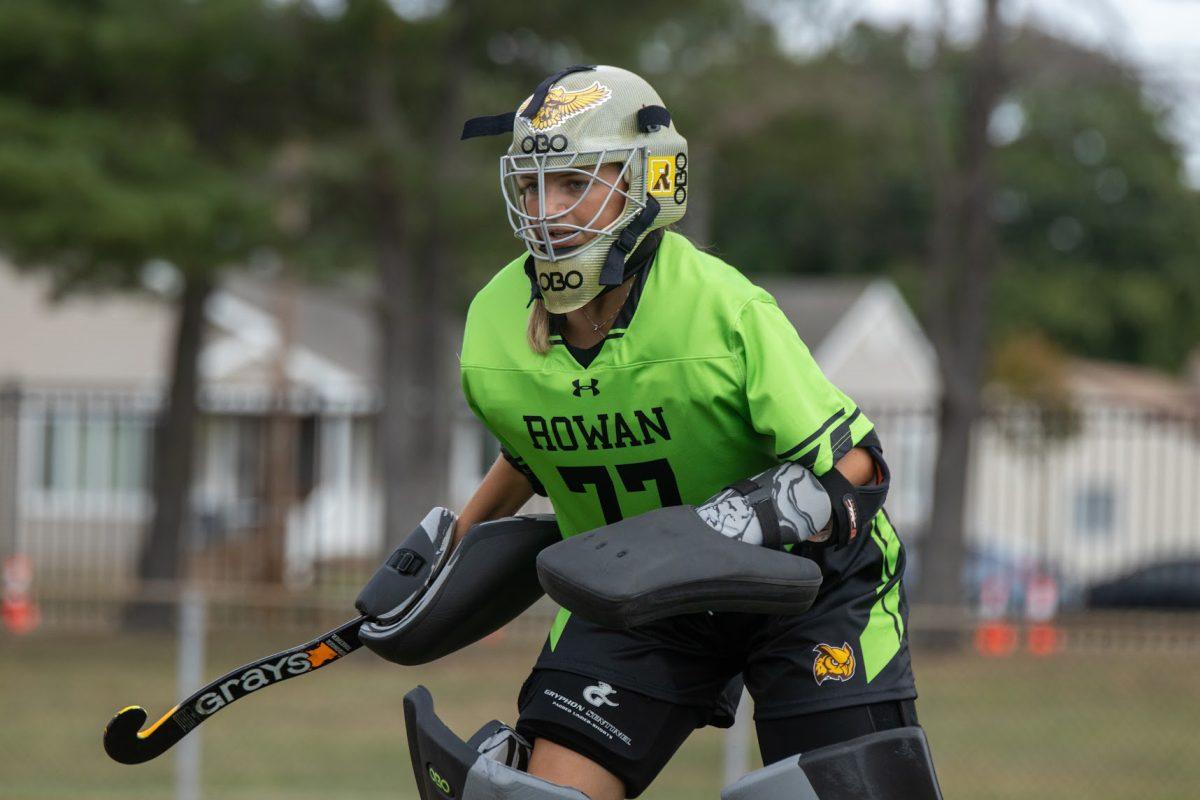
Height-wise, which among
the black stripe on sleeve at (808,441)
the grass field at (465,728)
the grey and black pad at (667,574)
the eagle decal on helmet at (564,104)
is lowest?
the grass field at (465,728)

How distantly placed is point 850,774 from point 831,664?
0.23 metres

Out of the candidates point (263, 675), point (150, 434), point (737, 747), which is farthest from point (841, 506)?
point (150, 434)

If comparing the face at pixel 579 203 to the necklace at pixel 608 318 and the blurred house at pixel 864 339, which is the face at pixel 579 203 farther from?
the blurred house at pixel 864 339

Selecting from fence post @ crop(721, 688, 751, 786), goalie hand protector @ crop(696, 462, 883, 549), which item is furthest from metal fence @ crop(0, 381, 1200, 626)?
goalie hand protector @ crop(696, 462, 883, 549)

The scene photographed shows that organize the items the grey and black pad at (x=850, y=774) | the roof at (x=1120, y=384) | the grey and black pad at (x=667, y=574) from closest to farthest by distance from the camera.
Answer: the grey and black pad at (x=667, y=574) → the grey and black pad at (x=850, y=774) → the roof at (x=1120, y=384)

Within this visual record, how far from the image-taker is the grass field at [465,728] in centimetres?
841

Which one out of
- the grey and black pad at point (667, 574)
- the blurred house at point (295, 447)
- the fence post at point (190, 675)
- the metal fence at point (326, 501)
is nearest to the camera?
the grey and black pad at point (667, 574)

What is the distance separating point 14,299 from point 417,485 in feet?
57.1

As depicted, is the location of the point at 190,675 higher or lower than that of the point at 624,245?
lower

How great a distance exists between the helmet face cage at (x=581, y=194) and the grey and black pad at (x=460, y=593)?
739mm

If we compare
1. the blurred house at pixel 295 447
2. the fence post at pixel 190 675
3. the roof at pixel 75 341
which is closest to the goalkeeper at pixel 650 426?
the fence post at pixel 190 675

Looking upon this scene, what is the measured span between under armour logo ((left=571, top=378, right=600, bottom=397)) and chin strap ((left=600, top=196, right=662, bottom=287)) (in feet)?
0.65

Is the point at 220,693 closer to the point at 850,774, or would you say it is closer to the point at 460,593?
the point at 460,593

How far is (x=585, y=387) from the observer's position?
10.4ft
